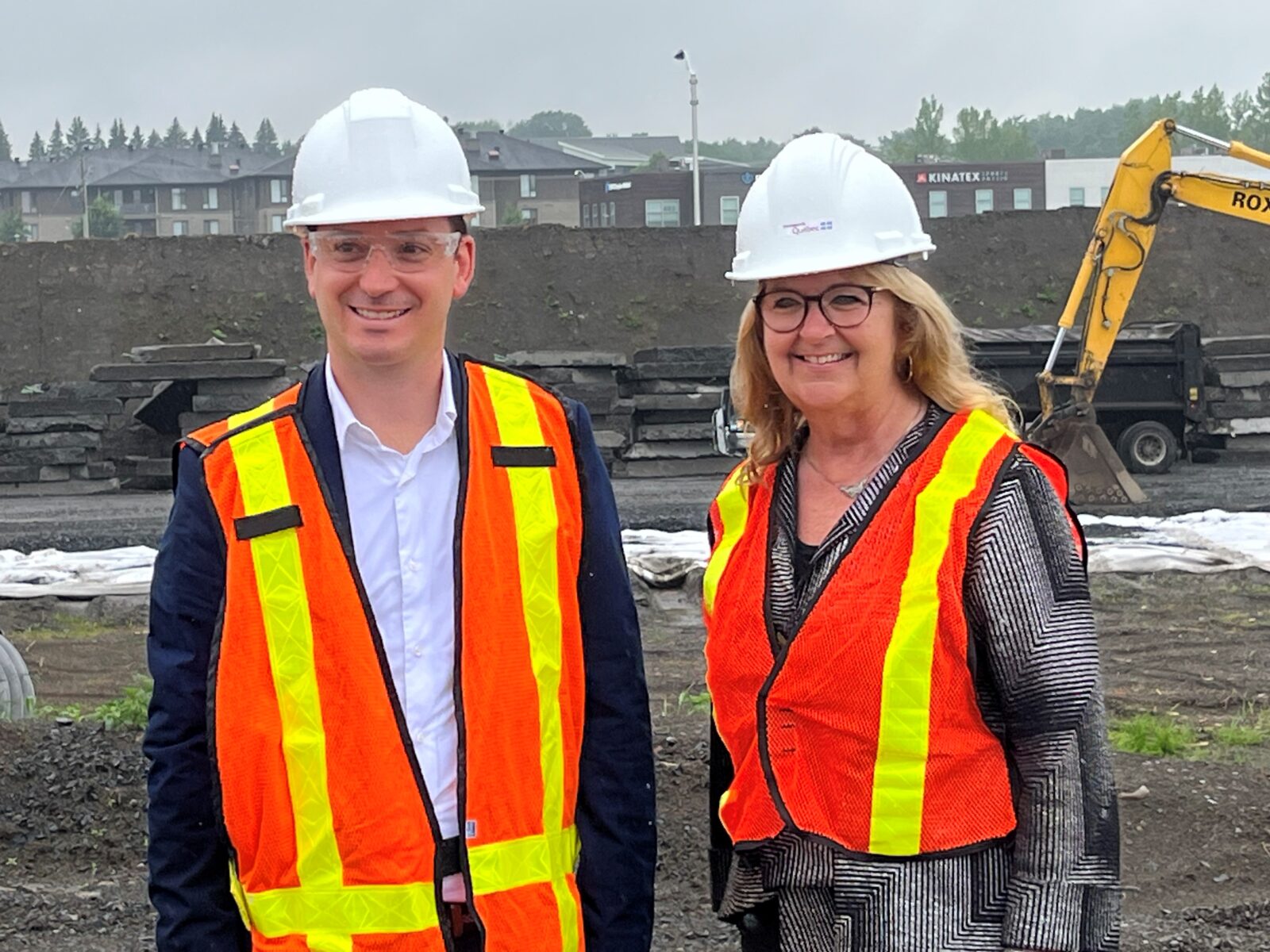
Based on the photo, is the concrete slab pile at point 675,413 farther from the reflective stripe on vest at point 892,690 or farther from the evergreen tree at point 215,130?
the evergreen tree at point 215,130

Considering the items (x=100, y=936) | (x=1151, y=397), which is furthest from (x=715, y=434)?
(x=100, y=936)

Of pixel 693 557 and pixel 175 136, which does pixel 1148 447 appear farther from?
pixel 175 136

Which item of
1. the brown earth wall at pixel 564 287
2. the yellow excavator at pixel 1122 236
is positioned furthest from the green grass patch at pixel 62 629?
the brown earth wall at pixel 564 287

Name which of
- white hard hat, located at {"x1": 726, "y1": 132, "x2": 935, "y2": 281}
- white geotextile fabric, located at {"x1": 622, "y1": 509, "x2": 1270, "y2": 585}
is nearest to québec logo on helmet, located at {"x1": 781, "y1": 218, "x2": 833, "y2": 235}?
white hard hat, located at {"x1": 726, "y1": 132, "x2": 935, "y2": 281}

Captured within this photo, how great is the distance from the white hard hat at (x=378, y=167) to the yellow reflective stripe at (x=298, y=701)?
0.54 meters

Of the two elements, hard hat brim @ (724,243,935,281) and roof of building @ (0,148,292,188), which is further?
roof of building @ (0,148,292,188)

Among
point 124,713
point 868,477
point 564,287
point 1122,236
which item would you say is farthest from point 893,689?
point 564,287

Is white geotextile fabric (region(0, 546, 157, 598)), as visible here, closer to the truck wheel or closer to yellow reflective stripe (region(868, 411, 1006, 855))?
yellow reflective stripe (region(868, 411, 1006, 855))

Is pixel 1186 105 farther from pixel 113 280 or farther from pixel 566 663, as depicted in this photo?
pixel 566 663

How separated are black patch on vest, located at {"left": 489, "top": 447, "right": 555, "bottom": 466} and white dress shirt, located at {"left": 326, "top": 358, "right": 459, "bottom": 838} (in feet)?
0.23

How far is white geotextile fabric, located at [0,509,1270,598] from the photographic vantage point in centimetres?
1231

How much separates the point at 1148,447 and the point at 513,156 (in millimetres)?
71802

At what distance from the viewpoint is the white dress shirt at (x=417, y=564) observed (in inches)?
95.0

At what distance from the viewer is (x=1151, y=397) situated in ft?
61.2
